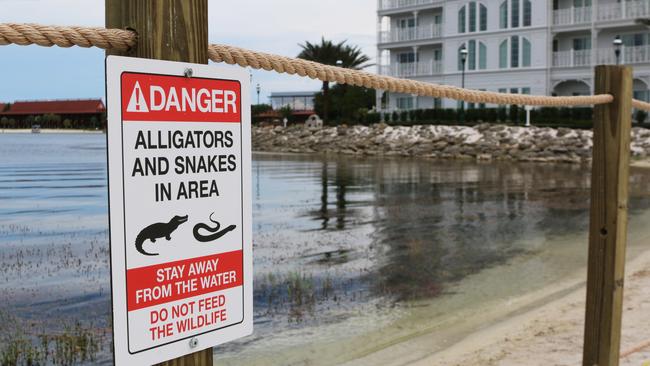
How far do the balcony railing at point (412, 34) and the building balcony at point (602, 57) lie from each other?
10362mm

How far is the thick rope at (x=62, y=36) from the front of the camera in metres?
1.65

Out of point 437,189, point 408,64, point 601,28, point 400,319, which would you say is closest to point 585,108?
point 601,28

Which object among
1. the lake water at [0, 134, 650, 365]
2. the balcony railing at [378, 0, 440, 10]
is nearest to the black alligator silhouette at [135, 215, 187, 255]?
the lake water at [0, 134, 650, 365]

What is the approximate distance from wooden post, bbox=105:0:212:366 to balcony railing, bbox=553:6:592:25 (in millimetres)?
47591

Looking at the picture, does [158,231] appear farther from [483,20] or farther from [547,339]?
[483,20]

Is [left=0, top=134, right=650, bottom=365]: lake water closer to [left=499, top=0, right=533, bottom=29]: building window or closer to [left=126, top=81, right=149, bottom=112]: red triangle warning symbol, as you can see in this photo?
[left=126, top=81, right=149, bottom=112]: red triangle warning symbol

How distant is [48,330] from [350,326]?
3.16 meters

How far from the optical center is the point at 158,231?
1.74m

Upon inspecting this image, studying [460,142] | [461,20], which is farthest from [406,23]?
[460,142]

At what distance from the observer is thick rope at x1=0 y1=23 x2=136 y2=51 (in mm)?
1647

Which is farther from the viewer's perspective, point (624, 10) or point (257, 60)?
point (624, 10)

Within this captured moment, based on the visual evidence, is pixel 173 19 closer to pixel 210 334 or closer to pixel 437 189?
pixel 210 334

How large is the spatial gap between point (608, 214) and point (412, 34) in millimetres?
52986

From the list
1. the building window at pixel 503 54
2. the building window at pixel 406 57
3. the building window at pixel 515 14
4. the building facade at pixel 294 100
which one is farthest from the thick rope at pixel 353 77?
the building facade at pixel 294 100
